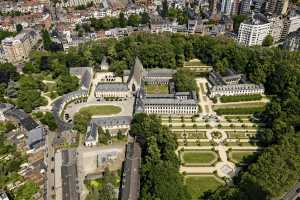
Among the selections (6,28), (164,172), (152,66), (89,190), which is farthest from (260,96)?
(6,28)

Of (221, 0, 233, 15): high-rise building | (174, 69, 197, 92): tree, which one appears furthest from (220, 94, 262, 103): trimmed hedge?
(221, 0, 233, 15): high-rise building

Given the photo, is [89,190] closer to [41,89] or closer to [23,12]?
[41,89]

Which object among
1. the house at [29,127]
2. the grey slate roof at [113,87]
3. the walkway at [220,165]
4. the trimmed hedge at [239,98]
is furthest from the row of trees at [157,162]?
the trimmed hedge at [239,98]

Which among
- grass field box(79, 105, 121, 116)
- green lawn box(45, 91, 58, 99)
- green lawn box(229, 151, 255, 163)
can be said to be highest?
green lawn box(45, 91, 58, 99)

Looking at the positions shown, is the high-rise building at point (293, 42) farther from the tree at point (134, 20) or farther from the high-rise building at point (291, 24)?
the tree at point (134, 20)

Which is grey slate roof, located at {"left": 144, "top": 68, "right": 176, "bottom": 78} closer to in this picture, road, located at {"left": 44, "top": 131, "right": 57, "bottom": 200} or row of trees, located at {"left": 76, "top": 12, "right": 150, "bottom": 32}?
road, located at {"left": 44, "top": 131, "right": 57, "bottom": 200}

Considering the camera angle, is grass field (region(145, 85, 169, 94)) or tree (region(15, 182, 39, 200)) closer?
tree (region(15, 182, 39, 200))

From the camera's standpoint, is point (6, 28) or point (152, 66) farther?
point (6, 28)

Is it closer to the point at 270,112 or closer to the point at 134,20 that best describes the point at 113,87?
the point at 270,112
